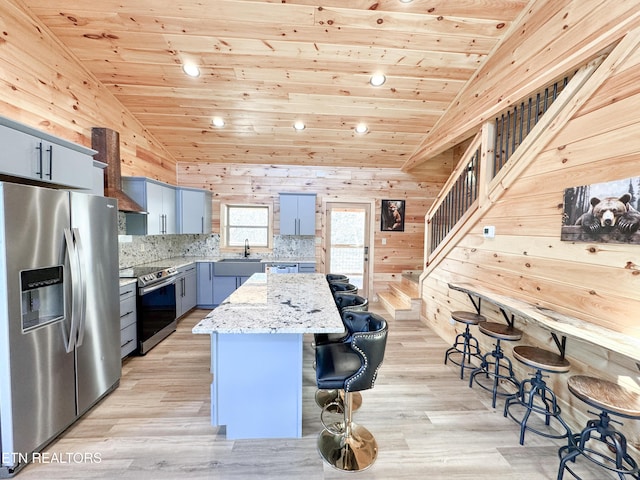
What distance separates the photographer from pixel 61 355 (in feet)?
6.21

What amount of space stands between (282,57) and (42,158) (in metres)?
2.37

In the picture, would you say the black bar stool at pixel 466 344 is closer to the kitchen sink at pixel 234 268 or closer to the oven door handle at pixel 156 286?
the kitchen sink at pixel 234 268

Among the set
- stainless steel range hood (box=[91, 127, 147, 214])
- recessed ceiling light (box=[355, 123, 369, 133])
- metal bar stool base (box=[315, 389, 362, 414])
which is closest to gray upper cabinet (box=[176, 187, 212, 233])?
stainless steel range hood (box=[91, 127, 147, 214])

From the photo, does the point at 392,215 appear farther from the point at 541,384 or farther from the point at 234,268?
the point at 541,384

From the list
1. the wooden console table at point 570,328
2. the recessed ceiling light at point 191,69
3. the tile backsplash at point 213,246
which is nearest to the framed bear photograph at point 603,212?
the wooden console table at point 570,328

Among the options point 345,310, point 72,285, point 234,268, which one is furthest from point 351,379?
point 234,268

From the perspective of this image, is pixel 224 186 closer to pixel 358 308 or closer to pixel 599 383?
pixel 358 308

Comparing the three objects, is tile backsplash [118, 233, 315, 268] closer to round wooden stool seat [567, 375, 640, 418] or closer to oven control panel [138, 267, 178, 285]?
oven control panel [138, 267, 178, 285]

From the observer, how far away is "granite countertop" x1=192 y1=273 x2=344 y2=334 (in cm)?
164

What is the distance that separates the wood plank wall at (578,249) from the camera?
162cm

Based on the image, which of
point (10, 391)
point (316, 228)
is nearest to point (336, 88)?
Answer: point (316, 228)

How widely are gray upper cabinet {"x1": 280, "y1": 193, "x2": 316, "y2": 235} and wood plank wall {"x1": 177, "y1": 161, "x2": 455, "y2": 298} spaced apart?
0.35m

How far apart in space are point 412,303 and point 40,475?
4268mm

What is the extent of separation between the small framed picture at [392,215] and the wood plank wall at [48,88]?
14.5ft
